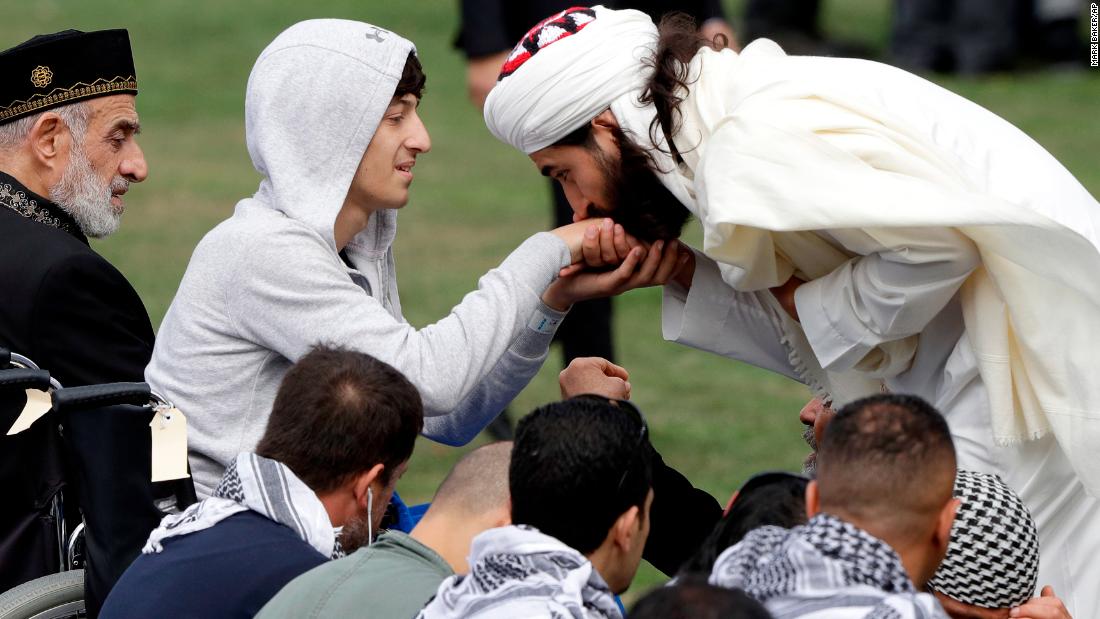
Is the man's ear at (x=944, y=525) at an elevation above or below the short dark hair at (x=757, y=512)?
above

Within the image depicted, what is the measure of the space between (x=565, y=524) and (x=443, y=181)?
986cm

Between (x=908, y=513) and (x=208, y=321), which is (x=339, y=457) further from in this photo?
(x=908, y=513)

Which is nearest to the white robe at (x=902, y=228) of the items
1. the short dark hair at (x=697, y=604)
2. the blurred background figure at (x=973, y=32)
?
the short dark hair at (x=697, y=604)

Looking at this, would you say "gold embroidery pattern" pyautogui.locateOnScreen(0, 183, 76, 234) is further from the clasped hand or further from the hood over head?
the clasped hand

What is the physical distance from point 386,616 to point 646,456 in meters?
0.49

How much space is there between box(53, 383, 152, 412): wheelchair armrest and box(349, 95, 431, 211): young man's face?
722 millimetres

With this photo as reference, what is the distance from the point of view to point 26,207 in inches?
155

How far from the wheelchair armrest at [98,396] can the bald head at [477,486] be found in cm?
68

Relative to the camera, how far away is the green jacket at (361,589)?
103 inches

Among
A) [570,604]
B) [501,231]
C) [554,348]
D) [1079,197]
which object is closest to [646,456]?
[570,604]

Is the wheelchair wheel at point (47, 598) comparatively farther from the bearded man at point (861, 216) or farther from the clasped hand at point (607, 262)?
the bearded man at point (861, 216)

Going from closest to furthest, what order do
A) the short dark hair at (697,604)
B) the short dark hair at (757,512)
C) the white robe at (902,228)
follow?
the short dark hair at (697,604) < the short dark hair at (757,512) < the white robe at (902,228)

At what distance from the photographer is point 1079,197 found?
3162 mm

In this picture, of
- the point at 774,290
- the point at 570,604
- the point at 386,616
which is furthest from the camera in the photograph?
the point at 774,290
